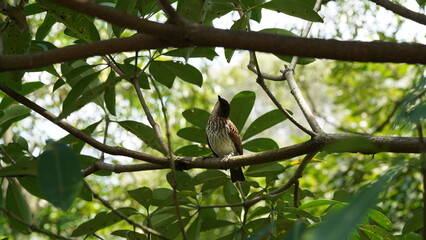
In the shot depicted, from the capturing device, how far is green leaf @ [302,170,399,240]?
3.18 ft

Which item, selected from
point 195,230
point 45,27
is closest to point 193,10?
point 45,27

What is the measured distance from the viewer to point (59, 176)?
1283 mm

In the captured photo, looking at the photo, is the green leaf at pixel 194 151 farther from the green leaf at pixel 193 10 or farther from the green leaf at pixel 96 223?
the green leaf at pixel 193 10

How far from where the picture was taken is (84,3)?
142 centimetres

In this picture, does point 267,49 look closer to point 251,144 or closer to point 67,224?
point 251,144

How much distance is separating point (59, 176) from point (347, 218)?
0.61 metres

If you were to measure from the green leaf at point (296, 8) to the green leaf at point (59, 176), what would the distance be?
4.30 ft

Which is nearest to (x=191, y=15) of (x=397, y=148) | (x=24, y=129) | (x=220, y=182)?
(x=397, y=148)

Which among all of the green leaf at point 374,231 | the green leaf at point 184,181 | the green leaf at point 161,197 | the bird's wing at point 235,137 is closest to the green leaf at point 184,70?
the green leaf at point 184,181

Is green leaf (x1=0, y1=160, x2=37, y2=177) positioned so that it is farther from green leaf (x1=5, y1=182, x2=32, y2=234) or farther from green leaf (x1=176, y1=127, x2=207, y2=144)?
green leaf (x1=176, y1=127, x2=207, y2=144)

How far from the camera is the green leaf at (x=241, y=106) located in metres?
3.03

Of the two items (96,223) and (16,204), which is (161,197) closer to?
(96,223)

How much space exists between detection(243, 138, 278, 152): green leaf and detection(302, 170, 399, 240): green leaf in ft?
5.70

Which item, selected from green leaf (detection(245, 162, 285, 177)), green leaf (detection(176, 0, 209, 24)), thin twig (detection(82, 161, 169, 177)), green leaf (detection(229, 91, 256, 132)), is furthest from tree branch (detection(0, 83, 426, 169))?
green leaf (detection(229, 91, 256, 132))
